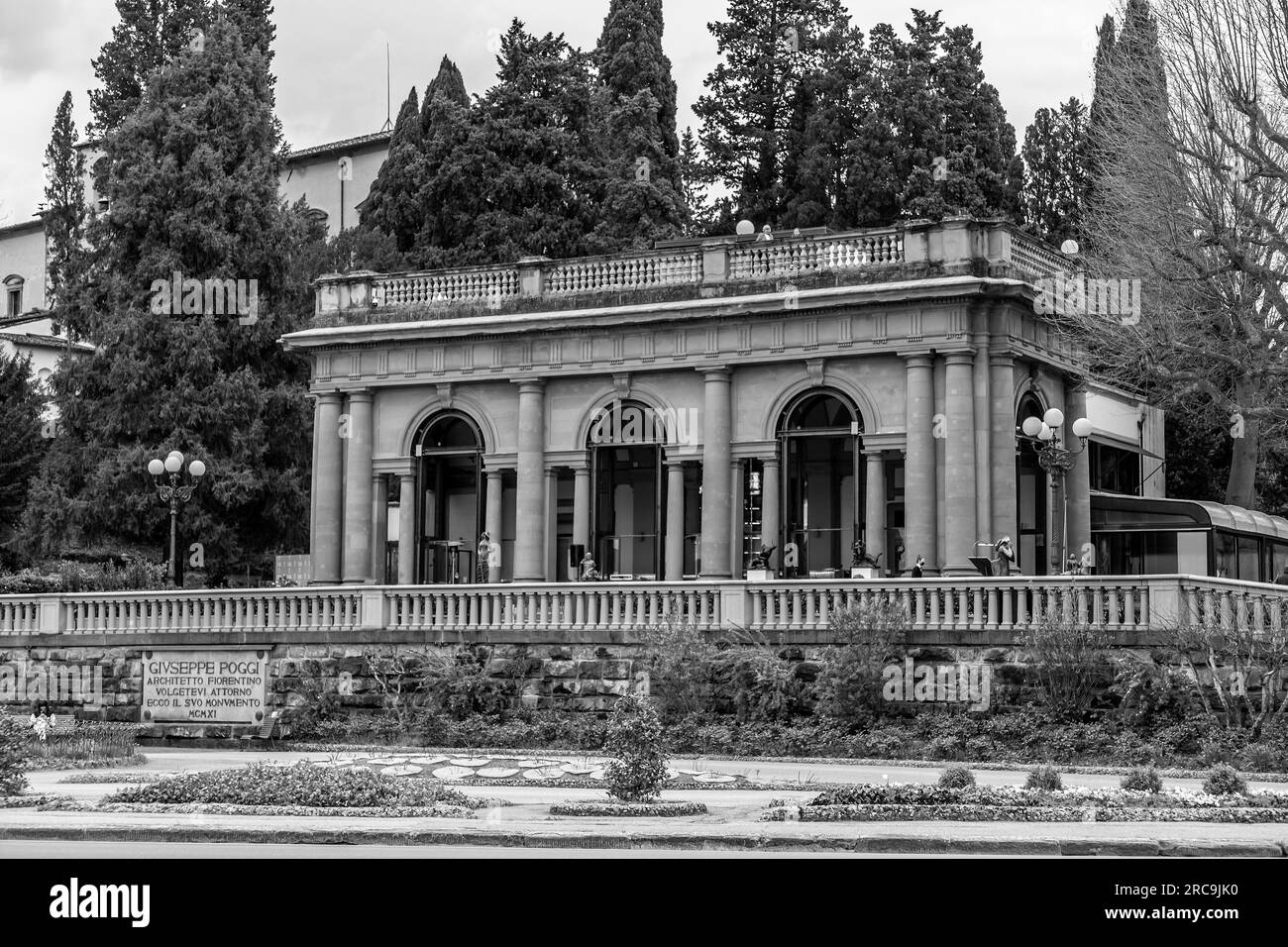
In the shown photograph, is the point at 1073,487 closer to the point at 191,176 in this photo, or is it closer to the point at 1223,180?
the point at 1223,180

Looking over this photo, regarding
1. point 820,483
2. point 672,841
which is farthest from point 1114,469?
point 672,841

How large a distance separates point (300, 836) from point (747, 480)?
25.1 metres

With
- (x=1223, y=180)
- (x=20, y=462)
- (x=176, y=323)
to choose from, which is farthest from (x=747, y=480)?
(x=20, y=462)

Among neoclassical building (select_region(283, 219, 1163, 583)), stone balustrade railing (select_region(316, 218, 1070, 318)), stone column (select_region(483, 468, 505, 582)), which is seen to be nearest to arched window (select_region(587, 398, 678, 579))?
neoclassical building (select_region(283, 219, 1163, 583))

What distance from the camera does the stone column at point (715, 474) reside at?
133ft

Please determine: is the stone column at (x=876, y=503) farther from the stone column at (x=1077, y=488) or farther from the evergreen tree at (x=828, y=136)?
the evergreen tree at (x=828, y=136)

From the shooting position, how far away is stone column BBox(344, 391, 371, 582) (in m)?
44.2

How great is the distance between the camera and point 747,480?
41906mm

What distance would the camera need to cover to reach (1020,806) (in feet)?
61.5

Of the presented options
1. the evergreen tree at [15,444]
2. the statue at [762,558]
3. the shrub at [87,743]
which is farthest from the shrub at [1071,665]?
the evergreen tree at [15,444]

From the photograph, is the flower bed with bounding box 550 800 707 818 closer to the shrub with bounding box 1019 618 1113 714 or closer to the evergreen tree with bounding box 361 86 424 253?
the shrub with bounding box 1019 618 1113 714

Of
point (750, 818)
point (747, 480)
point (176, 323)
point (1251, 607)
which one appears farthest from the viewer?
point (176, 323)

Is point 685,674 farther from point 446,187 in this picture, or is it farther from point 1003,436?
point 446,187

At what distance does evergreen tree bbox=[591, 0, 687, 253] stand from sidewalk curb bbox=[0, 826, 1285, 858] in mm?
42358
